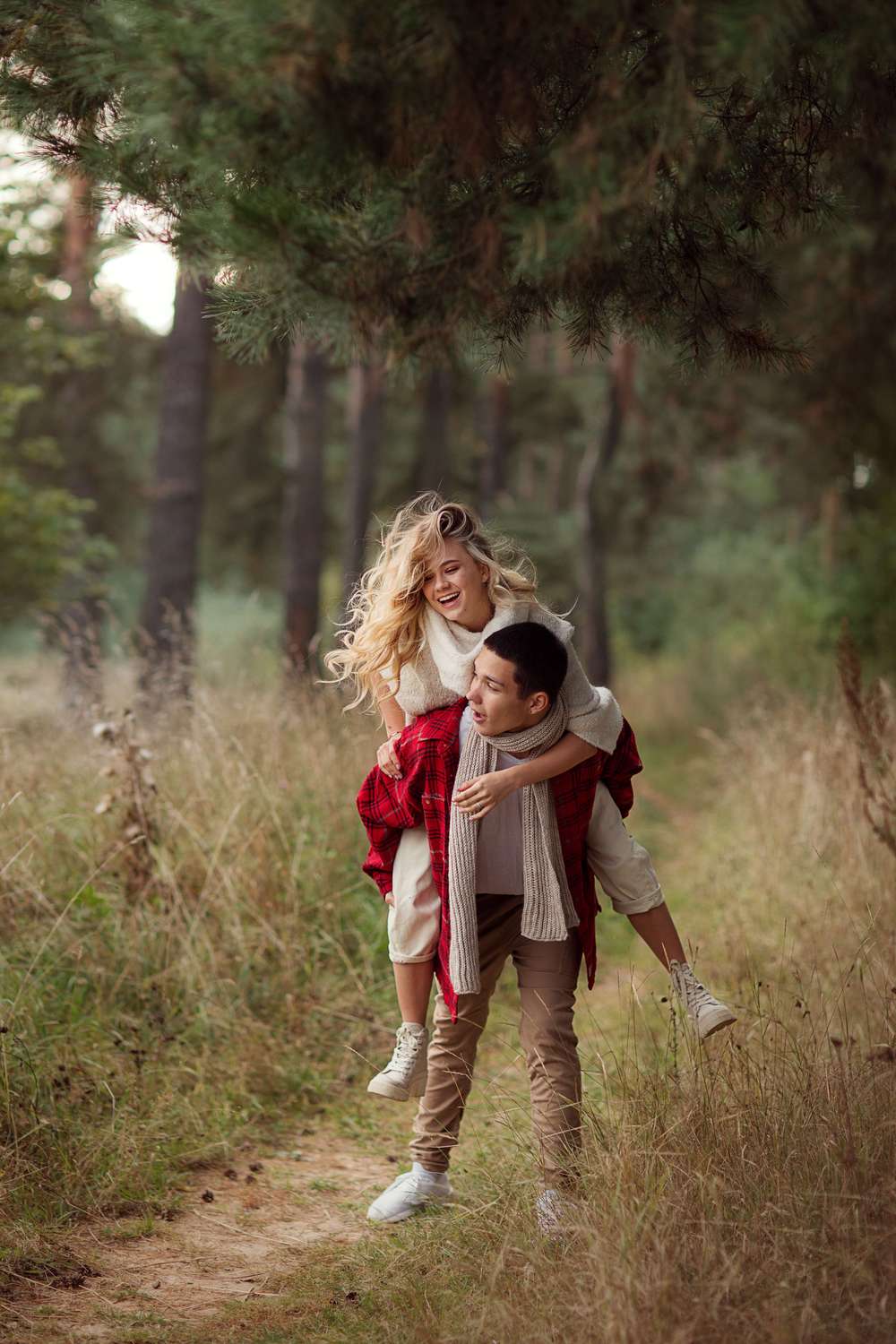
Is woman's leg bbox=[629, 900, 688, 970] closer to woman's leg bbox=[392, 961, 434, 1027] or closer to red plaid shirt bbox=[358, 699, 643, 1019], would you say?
red plaid shirt bbox=[358, 699, 643, 1019]

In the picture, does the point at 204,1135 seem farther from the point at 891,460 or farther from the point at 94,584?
the point at 891,460

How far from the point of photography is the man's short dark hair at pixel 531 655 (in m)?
3.32

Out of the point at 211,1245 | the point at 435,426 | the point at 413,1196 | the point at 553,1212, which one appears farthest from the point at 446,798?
the point at 435,426

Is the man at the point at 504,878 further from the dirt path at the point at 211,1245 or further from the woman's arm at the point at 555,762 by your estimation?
the dirt path at the point at 211,1245

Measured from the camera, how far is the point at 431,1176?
3738 millimetres

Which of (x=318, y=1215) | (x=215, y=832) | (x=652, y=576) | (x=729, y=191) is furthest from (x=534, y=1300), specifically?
(x=652, y=576)

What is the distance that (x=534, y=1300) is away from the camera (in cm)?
284

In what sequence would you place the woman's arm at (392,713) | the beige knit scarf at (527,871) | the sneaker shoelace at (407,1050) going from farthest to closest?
1. the woman's arm at (392,713)
2. the sneaker shoelace at (407,1050)
3. the beige knit scarf at (527,871)

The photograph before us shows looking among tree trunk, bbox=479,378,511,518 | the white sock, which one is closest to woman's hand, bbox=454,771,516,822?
the white sock

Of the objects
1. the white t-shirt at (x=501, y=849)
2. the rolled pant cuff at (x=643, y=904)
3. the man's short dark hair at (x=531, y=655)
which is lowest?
the rolled pant cuff at (x=643, y=904)

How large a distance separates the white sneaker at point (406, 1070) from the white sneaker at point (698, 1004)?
2.37 ft

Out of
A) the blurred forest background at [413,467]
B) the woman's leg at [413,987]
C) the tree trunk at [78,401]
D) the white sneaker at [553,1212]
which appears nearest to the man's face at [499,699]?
the woman's leg at [413,987]

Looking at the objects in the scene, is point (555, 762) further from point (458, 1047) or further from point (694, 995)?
point (458, 1047)

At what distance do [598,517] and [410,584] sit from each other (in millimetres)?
12083
